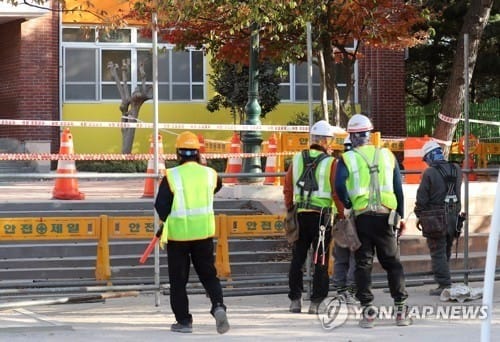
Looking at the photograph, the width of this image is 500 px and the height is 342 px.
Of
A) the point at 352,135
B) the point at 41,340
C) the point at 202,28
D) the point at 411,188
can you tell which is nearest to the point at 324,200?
the point at 352,135

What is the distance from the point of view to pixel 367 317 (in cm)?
777

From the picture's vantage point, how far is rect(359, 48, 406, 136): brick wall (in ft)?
84.9

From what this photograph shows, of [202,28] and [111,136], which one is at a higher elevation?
[202,28]

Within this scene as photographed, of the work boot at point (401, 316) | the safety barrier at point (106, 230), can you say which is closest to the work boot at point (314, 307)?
the work boot at point (401, 316)

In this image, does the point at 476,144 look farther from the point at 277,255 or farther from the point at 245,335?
the point at 245,335

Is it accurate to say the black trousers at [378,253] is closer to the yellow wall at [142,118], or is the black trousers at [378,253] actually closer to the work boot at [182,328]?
the work boot at [182,328]

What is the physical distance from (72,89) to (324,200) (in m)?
18.8

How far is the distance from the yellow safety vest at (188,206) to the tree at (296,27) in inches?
141

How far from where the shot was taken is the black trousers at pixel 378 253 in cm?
774

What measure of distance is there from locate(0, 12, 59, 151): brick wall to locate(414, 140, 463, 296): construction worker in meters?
15.4

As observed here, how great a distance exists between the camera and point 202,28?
14.4m

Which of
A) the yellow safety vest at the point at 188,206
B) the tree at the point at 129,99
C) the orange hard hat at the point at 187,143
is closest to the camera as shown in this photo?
the yellow safety vest at the point at 188,206

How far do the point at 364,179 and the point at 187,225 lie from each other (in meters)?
1.57

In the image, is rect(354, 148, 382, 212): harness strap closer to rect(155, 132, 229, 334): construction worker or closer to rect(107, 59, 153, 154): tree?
rect(155, 132, 229, 334): construction worker
